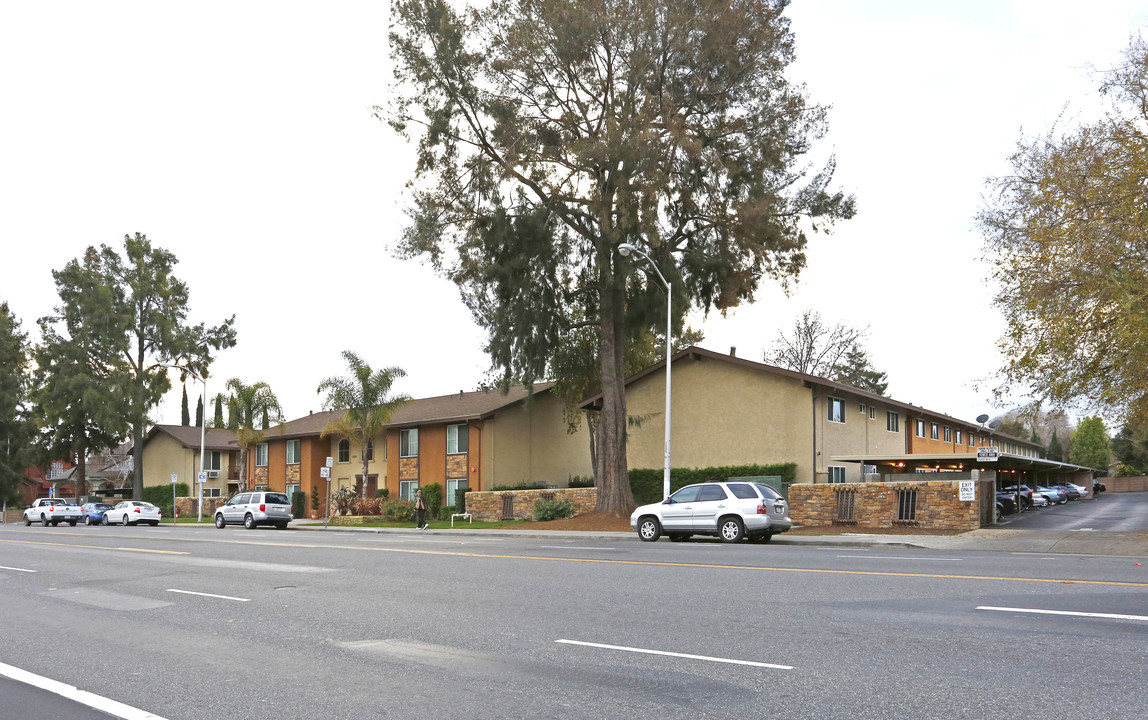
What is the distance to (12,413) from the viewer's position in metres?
77.3

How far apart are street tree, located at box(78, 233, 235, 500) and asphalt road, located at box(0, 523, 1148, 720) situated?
54.6 m

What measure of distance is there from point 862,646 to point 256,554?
17.1m

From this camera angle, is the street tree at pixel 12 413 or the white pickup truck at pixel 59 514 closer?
the white pickup truck at pixel 59 514

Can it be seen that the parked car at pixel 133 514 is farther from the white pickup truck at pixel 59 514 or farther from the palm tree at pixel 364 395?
the palm tree at pixel 364 395

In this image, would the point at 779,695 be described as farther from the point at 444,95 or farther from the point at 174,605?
the point at 444,95

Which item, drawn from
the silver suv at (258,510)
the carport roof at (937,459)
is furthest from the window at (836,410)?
the silver suv at (258,510)

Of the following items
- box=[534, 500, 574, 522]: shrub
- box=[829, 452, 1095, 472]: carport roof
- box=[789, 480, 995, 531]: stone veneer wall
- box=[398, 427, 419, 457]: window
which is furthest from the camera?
box=[398, 427, 419, 457]: window

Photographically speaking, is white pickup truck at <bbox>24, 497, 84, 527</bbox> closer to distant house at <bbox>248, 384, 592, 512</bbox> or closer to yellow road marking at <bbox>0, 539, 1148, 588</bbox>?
distant house at <bbox>248, 384, 592, 512</bbox>

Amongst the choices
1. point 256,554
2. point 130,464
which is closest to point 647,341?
point 256,554

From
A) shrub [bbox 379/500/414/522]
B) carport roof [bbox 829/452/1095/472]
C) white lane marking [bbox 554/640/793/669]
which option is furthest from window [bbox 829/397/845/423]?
white lane marking [bbox 554/640/793/669]

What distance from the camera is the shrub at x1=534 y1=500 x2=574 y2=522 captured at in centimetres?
3797

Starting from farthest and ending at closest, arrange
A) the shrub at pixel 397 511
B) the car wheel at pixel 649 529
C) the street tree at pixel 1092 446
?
the street tree at pixel 1092 446 → the shrub at pixel 397 511 → the car wheel at pixel 649 529

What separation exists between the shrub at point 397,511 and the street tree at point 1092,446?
9417cm

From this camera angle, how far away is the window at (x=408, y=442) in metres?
52.7
